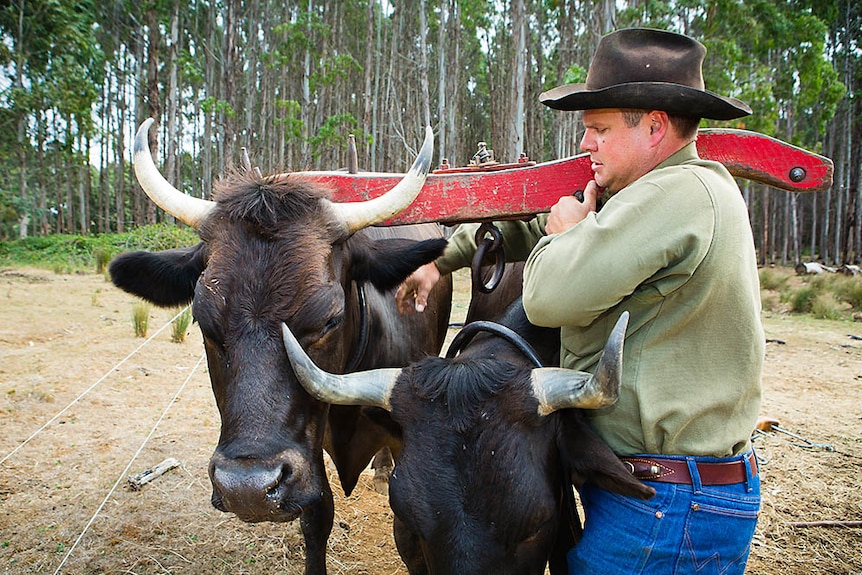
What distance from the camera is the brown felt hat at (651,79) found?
6.33 ft

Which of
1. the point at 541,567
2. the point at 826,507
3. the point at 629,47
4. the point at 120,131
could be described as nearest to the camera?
the point at 541,567

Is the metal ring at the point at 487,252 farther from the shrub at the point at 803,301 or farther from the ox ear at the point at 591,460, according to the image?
the shrub at the point at 803,301

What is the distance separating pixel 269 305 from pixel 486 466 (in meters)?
1.02

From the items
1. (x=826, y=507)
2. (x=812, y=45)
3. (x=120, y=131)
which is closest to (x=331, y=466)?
(x=826, y=507)

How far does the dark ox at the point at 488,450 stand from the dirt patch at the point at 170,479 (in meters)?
2.38

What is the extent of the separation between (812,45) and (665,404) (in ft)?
59.7

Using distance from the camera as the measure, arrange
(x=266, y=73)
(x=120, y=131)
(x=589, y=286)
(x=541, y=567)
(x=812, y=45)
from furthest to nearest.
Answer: (x=120, y=131) < (x=266, y=73) < (x=812, y=45) < (x=541, y=567) < (x=589, y=286)

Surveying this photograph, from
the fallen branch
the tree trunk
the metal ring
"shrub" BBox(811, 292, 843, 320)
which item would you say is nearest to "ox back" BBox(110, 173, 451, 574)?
the metal ring

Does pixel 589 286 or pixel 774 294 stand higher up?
pixel 589 286

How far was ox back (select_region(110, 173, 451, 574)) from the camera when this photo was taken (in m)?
2.15

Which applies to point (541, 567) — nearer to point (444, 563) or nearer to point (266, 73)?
point (444, 563)

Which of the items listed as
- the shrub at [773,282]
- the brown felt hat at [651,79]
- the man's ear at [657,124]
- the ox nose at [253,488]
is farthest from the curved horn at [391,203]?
the shrub at [773,282]

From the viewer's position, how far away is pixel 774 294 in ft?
52.4

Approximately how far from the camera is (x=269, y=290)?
2.31 m
